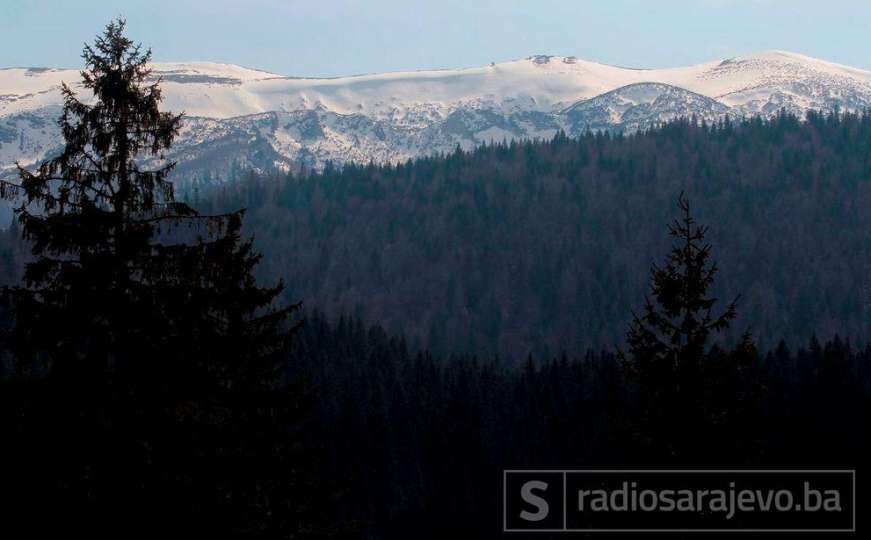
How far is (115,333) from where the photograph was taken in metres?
19.4

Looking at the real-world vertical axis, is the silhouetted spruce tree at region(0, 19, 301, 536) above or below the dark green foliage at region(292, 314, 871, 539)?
above

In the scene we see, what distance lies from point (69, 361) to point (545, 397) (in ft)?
448

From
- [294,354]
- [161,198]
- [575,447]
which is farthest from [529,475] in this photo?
[161,198]

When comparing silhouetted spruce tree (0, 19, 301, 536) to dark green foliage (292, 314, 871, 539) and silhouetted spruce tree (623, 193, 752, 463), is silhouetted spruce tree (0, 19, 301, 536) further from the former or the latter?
dark green foliage (292, 314, 871, 539)

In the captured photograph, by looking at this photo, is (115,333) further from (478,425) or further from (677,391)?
(478,425)

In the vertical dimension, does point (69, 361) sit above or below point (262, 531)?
Answer: above

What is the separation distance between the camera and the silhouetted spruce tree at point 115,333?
19094 millimetres

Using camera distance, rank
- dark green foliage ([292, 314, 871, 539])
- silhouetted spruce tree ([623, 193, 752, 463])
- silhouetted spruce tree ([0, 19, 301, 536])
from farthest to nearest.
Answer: dark green foliage ([292, 314, 871, 539]), silhouetted spruce tree ([623, 193, 752, 463]), silhouetted spruce tree ([0, 19, 301, 536])

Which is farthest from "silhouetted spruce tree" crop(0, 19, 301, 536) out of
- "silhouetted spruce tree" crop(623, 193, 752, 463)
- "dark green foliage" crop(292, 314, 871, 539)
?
"dark green foliage" crop(292, 314, 871, 539)

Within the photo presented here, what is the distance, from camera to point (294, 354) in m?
180

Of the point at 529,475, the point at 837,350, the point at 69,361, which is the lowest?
the point at 529,475

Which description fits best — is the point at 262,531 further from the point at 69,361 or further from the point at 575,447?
the point at 575,447

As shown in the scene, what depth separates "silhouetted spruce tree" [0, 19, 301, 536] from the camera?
19.1 meters

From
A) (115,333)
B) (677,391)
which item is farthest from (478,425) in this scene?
(115,333)
